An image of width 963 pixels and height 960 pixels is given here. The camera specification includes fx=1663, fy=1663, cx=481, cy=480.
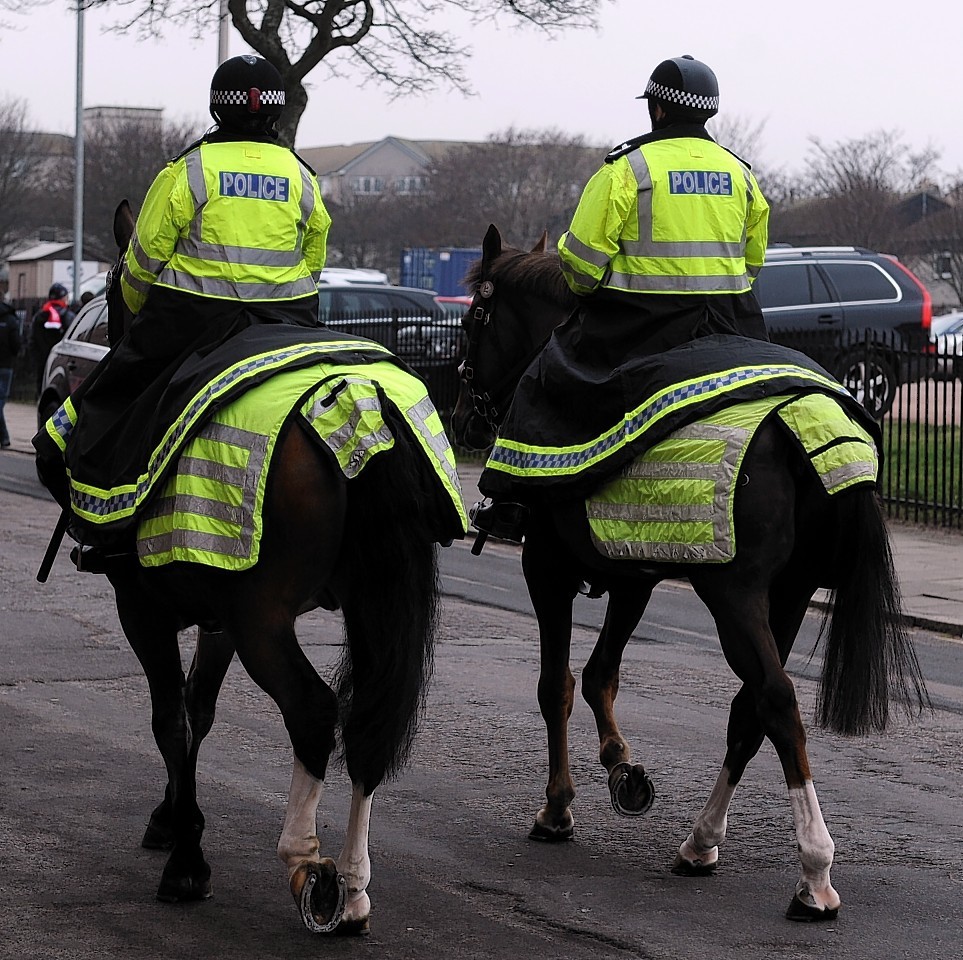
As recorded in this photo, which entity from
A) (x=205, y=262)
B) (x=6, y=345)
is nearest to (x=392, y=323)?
(x=6, y=345)

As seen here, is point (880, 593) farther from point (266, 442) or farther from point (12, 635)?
point (12, 635)

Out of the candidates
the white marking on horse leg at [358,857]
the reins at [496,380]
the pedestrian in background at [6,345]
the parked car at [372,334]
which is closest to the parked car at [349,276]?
the parked car at [372,334]

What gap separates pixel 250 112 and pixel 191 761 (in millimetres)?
1969

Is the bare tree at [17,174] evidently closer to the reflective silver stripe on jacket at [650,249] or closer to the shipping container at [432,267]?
the shipping container at [432,267]

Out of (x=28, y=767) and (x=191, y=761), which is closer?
(x=191, y=761)

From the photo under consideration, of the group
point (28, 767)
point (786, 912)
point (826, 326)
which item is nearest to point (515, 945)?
point (786, 912)

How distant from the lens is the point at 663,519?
4945 millimetres

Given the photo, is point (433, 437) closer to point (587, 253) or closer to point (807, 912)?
point (587, 253)

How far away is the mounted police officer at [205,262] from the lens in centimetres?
490

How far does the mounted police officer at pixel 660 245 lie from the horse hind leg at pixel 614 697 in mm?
816

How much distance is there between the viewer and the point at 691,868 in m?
5.07

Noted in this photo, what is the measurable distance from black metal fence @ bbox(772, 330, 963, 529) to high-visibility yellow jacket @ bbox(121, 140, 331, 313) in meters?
10.3

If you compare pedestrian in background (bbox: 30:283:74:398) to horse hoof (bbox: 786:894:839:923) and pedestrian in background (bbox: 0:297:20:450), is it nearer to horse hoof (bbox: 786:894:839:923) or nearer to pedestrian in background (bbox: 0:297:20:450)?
pedestrian in background (bbox: 0:297:20:450)

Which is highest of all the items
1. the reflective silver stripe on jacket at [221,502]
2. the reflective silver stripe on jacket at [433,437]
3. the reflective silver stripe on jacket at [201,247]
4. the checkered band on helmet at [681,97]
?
the checkered band on helmet at [681,97]
